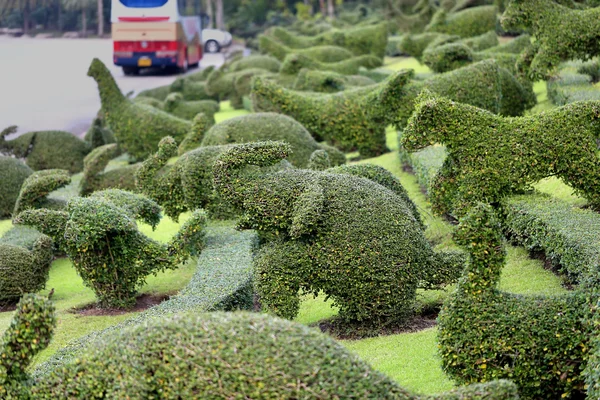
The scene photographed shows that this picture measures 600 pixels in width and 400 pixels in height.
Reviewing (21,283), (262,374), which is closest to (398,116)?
(21,283)

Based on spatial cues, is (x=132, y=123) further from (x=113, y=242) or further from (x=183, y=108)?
(x=113, y=242)

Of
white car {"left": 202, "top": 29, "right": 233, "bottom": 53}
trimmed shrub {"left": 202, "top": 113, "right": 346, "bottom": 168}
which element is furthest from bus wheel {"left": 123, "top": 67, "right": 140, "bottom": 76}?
trimmed shrub {"left": 202, "top": 113, "right": 346, "bottom": 168}

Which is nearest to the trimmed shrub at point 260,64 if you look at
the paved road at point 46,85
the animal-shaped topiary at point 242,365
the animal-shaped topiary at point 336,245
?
the paved road at point 46,85

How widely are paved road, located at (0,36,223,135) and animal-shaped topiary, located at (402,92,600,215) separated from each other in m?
14.4

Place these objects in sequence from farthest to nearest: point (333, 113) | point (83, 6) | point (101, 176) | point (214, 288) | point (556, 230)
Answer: point (83, 6) → point (333, 113) → point (101, 176) → point (214, 288) → point (556, 230)

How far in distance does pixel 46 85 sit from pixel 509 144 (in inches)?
732

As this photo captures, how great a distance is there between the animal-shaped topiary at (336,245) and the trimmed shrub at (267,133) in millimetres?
4730

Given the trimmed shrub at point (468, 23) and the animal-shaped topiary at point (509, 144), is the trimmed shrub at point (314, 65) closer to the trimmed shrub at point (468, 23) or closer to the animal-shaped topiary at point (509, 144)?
the trimmed shrub at point (468, 23)

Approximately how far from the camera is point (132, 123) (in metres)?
16.7

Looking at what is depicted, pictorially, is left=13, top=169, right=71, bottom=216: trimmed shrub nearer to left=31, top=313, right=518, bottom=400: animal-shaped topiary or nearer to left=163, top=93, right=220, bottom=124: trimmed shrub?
left=31, top=313, right=518, bottom=400: animal-shaped topiary

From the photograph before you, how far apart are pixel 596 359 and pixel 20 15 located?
2119cm

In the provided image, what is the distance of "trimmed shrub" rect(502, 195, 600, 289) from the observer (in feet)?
22.8

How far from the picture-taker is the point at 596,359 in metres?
5.04

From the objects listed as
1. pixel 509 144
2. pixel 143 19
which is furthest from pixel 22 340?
pixel 143 19
